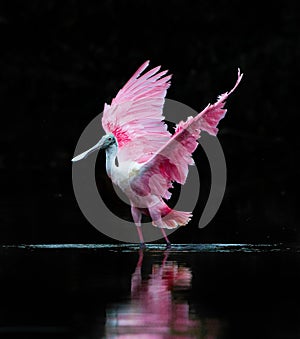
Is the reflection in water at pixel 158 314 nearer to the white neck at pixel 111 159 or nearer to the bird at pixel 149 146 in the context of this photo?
the bird at pixel 149 146

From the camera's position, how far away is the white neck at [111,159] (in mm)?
12327

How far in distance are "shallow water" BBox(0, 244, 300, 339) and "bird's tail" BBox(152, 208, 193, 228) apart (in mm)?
454

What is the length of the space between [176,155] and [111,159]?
3.27ft

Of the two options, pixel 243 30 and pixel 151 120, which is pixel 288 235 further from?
pixel 243 30

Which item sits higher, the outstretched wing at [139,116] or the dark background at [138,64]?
the dark background at [138,64]

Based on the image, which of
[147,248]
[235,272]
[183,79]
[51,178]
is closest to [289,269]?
[235,272]

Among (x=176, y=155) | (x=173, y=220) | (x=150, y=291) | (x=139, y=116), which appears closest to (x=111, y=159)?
(x=139, y=116)

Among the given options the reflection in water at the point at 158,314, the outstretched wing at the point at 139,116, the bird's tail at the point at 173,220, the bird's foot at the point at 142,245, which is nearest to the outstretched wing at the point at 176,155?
the bird's tail at the point at 173,220

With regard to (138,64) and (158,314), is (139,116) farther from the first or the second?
(138,64)

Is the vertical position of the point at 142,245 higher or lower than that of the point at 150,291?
higher

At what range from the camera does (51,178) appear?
20219mm

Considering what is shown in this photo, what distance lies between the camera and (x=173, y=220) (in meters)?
12.2

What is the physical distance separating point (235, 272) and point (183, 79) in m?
17.5

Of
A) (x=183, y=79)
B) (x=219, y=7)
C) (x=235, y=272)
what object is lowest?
(x=235, y=272)
